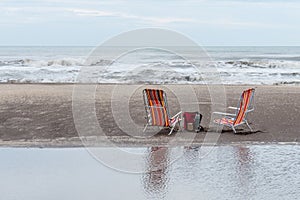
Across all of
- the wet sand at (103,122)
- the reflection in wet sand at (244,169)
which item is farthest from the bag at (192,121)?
the reflection in wet sand at (244,169)

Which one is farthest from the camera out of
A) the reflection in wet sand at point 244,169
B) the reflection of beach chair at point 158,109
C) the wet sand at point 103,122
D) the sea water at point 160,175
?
the reflection of beach chair at point 158,109

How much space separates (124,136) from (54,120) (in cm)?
213

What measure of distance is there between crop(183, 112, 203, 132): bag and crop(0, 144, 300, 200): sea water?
1.59 meters

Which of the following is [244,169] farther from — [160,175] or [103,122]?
[103,122]

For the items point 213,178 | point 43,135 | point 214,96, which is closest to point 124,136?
point 43,135

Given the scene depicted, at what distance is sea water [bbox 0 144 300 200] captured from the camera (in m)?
6.40

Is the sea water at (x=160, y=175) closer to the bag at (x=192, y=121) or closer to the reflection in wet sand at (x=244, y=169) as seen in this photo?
the reflection in wet sand at (x=244, y=169)

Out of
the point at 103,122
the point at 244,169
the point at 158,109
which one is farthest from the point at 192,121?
the point at 244,169

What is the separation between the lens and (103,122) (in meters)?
11.8

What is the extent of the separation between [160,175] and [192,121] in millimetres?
3575

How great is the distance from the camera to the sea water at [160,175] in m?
6.40

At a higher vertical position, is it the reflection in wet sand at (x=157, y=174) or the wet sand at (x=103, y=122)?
the reflection in wet sand at (x=157, y=174)

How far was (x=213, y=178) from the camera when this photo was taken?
23.2ft

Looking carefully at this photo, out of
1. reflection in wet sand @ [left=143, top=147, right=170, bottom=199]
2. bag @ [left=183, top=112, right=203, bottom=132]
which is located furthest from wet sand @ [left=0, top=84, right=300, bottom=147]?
reflection in wet sand @ [left=143, top=147, right=170, bottom=199]
